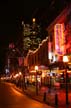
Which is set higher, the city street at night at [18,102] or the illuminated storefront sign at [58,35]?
the illuminated storefront sign at [58,35]

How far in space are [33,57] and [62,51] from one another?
1758 inches

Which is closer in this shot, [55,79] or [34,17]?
[55,79]

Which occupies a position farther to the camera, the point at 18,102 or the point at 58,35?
the point at 58,35

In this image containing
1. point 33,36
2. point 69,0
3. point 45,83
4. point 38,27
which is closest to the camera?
point 69,0

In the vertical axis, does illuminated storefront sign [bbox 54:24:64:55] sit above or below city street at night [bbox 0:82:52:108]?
above

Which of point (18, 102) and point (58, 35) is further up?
point (58, 35)

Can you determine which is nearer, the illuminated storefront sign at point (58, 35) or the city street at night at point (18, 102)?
the city street at night at point (18, 102)

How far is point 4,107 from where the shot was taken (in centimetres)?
2567

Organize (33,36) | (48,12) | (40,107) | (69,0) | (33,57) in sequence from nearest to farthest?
(40,107) < (69,0) < (48,12) < (33,57) < (33,36)

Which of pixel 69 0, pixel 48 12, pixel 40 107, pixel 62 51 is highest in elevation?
pixel 48 12

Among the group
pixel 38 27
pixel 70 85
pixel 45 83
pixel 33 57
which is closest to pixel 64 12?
pixel 70 85

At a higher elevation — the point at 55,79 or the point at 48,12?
the point at 48,12

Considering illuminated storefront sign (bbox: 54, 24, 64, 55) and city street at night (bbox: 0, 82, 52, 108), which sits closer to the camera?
city street at night (bbox: 0, 82, 52, 108)

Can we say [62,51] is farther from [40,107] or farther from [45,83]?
[40,107]
